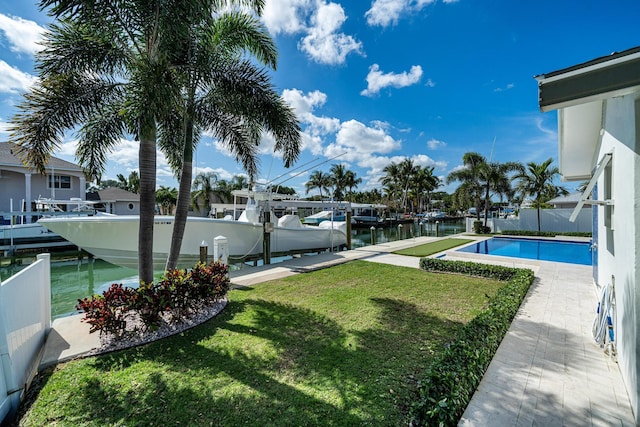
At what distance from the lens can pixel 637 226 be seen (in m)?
2.33

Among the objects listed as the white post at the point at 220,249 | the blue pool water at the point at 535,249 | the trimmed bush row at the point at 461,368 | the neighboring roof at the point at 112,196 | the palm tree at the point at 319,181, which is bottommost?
the blue pool water at the point at 535,249

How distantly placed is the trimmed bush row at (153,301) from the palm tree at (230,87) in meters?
1.71

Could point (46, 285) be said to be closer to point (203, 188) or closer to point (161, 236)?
point (161, 236)

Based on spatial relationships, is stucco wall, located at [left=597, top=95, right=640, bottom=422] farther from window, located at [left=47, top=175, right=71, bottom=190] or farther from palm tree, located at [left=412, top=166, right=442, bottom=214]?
palm tree, located at [left=412, top=166, right=442, bottom=214]

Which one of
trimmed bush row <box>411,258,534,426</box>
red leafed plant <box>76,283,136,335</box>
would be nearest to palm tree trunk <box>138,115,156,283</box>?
red leafed plant <box>76,283,136,335</box>

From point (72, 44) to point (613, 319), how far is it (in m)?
9.89

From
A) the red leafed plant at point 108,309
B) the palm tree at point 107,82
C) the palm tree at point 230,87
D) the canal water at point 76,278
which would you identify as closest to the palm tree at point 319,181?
the canal water at point 76,278

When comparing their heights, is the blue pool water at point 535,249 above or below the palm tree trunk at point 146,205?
below

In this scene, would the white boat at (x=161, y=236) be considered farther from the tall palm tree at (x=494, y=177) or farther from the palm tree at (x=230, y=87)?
the tall palm tree at (x=494, y=177)

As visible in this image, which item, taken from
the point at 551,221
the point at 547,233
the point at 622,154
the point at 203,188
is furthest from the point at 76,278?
the point at 551,221

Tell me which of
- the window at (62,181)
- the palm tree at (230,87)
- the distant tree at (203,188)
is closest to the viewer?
the palm tree at (230,87)

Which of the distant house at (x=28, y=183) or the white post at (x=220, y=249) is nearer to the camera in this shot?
the white post at (x=220, y=249)

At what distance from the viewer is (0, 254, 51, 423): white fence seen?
2.71 m

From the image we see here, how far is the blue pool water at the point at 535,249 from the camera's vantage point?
1202cm
